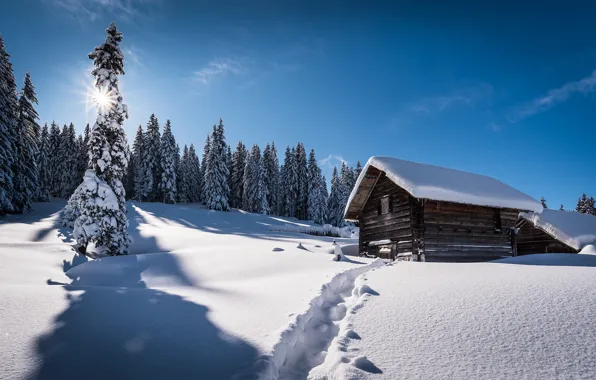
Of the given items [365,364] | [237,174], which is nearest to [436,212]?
[365,364]

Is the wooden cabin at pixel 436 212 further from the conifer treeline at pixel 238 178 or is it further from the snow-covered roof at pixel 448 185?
the conifer treeline at pixel 238 178

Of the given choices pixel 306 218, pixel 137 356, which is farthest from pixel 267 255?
pixel 306 218

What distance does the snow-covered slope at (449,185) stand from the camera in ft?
41.9

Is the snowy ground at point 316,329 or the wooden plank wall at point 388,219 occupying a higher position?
the wooden plank wall at point 388,219

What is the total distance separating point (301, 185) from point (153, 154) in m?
26.7

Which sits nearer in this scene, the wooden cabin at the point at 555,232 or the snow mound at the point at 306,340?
the snow mound at the point at 306,340

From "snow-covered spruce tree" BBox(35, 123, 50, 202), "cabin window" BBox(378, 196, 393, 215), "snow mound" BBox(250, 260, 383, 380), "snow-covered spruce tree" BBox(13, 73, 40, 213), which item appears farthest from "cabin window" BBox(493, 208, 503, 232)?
"snow-covered spruce tree" BBox(35, 123, 50, 202)

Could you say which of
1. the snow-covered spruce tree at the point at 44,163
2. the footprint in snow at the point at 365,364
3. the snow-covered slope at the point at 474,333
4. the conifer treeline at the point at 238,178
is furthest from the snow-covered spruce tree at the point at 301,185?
the footprint in snow at the point at 365,364

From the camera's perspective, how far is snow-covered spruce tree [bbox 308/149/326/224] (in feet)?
190

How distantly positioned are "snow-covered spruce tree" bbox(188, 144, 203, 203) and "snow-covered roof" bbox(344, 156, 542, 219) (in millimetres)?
52039

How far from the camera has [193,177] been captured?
6309cm

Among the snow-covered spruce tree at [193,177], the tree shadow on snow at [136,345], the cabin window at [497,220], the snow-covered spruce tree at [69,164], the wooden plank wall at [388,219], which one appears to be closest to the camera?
the tree shadow on snow at [136,345]

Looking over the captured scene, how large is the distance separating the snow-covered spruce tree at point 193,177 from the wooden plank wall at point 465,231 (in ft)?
183

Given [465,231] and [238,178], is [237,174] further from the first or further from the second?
[465,231]
